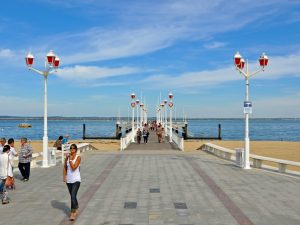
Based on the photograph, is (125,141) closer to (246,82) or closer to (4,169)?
(246,82)

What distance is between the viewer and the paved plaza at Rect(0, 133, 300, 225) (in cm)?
911

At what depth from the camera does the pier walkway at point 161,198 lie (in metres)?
9.09

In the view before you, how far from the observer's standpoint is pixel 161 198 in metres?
11.4

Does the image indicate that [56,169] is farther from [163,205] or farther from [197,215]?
[197,215]

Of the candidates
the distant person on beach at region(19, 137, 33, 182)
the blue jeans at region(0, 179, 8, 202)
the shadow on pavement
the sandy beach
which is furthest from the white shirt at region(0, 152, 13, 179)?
the sandy beach

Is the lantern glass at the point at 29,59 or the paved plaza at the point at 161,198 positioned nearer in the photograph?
the paved plaza at the point at 161,198

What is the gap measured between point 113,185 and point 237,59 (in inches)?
325

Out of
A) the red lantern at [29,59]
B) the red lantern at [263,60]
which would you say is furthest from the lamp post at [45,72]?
the red lantern at [263,60]

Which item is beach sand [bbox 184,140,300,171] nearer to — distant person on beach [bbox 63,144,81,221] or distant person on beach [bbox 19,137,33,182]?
distant person on beach [bbox 19,137,33,182]

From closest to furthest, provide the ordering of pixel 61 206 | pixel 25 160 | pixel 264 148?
pixel 61 206, pixel 25 160, pixel 264 148

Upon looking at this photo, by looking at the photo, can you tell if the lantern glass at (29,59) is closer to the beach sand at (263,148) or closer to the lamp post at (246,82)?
the lamp post at (246,82)

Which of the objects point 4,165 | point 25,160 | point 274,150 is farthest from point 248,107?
point 274,150

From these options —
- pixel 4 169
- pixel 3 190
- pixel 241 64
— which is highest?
pixel 241 64

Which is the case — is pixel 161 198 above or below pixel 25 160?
below
